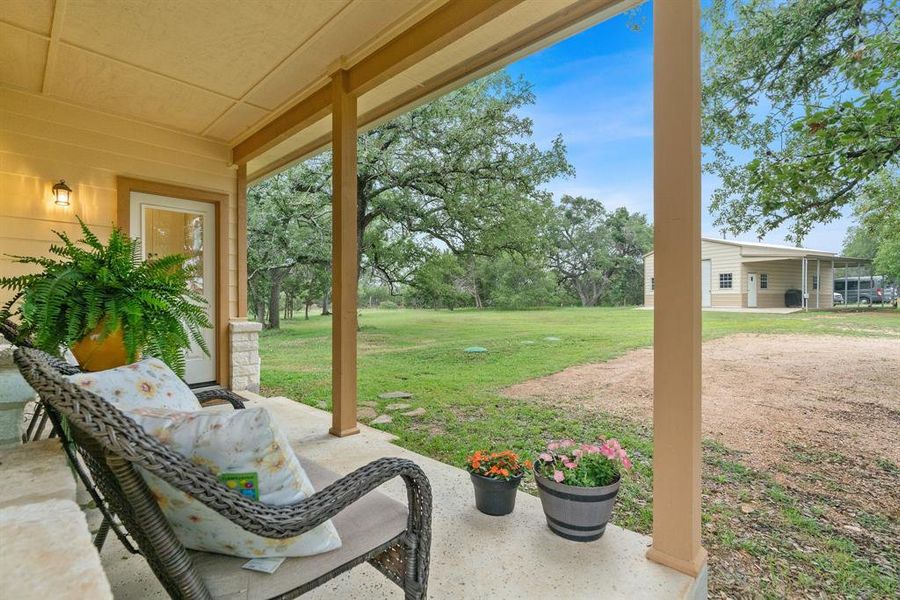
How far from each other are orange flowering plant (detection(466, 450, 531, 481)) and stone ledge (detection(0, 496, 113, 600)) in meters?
1.59

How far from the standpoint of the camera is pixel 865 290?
4277 millimetres

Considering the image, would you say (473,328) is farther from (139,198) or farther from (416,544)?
(416,544)

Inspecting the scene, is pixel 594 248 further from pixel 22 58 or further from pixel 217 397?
pixel 22 58

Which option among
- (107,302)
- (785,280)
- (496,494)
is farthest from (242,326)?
(785,280)

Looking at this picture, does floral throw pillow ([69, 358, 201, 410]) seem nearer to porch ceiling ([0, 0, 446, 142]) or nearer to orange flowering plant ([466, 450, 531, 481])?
orange flowering plant ([466, 450, 531, 481])

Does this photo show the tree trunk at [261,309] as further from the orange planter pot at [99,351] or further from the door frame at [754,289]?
the door frame at [754,289]

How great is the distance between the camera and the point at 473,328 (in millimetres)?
9250

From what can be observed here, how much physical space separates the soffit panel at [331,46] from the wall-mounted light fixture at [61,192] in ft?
5.88

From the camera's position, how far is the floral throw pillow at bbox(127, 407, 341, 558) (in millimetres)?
854

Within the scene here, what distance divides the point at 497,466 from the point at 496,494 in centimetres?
13

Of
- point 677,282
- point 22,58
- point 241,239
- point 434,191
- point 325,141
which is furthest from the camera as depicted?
point 434,191

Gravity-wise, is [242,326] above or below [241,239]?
below

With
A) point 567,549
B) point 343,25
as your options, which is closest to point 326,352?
point 343,25

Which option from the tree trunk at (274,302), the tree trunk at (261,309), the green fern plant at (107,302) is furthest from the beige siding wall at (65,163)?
the tree trunk at (261,309)
